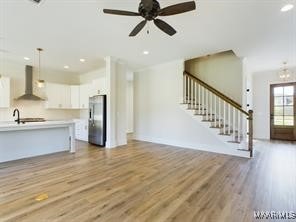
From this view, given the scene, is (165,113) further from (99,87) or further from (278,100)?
(278,100)

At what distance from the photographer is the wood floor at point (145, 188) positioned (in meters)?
2.04

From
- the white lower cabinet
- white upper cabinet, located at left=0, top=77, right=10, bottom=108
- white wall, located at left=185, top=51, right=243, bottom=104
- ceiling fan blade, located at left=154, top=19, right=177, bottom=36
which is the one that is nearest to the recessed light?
ceiling fan blade, located at left=154, top=19, right=177, bottom=36

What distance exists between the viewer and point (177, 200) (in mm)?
2338

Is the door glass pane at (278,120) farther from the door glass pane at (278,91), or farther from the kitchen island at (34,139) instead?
the kitchen island at (34,139)

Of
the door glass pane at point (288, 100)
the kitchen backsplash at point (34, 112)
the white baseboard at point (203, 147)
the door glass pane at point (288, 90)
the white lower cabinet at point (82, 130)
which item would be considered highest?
the door glass pane at point (288, 90)

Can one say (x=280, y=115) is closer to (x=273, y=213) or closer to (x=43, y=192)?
(x=273, y=213)

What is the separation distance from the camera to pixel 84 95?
6941 mm

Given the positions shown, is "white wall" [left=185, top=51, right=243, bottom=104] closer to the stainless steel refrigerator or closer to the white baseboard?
the white baseboard

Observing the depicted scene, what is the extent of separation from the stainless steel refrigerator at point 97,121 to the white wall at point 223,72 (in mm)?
3569

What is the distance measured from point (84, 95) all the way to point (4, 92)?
2.53m

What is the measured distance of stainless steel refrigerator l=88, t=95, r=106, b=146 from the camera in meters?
5.59

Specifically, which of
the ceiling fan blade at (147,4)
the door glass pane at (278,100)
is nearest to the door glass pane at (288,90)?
the door glass pane at (278,100)

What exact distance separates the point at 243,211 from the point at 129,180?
1.77 meters

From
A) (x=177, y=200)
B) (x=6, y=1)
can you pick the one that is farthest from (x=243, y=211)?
(x=6, y=1)
